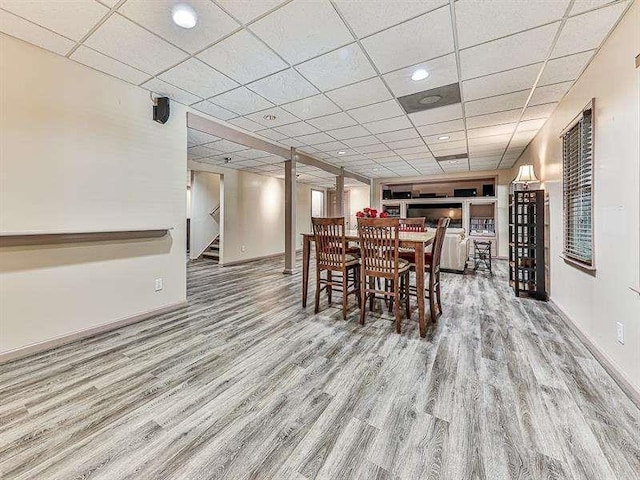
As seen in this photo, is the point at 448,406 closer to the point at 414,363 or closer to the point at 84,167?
the point at 414,363

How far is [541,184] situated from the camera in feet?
13.3

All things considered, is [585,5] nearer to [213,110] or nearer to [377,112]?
[377,112]

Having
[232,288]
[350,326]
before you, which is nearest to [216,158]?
[232,288]

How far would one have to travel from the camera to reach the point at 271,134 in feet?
14.8

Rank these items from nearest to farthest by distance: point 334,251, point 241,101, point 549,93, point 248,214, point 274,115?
1. point 549,93
2. point 334,251
3. point 241,101
4. point 274,115
5. point 248,214

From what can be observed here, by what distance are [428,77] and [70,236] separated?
143 inches

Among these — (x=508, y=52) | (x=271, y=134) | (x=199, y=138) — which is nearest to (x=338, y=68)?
(x=508, y=52)

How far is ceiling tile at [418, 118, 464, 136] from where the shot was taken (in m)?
3.98

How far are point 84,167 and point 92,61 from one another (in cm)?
92

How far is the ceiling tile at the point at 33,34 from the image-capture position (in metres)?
1.94

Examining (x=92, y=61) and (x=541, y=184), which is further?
(x=541, y=184)

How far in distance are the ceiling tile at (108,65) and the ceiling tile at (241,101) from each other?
0.75 metres

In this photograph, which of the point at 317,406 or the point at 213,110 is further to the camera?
the point at 213,110

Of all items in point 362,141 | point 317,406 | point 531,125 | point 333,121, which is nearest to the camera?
point 317,406
